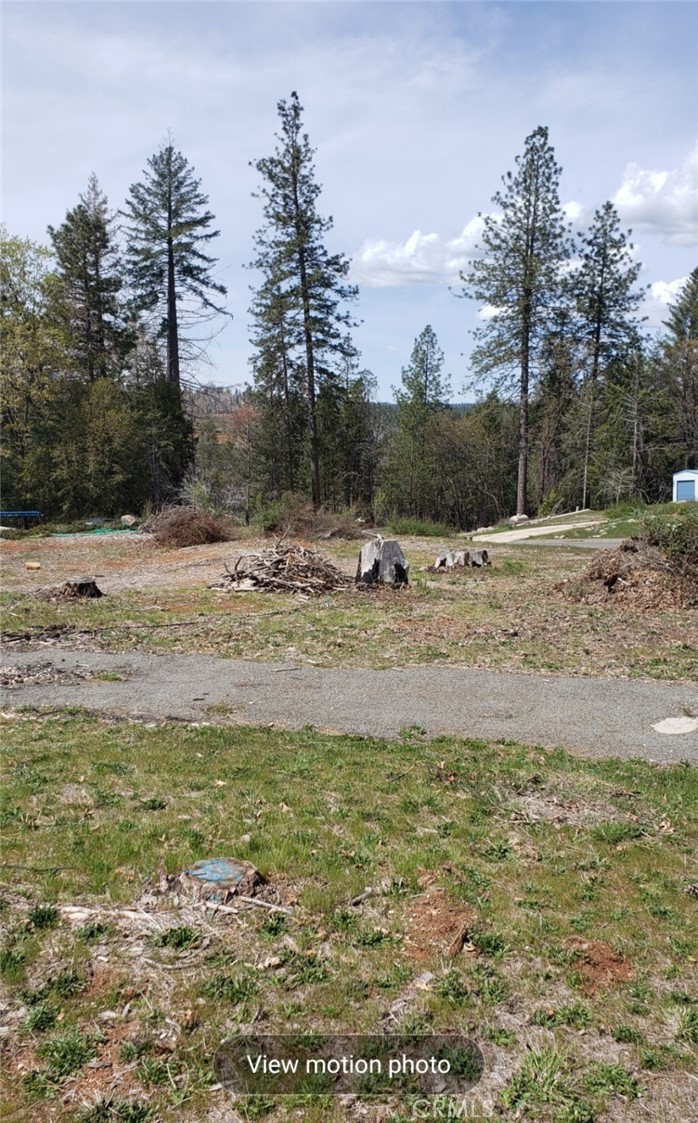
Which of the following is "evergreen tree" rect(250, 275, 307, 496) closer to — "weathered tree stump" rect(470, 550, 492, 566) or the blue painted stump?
"weathered tree stump" rect(470, 550, 492, 566)

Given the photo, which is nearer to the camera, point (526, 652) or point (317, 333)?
point (526, 652)

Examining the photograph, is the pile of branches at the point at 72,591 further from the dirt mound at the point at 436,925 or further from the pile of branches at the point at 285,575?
the dirt mound at the point at 436,925

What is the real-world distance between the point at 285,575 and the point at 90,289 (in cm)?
2422

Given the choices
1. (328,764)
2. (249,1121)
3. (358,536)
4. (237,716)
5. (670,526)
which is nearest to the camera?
(249,1121)

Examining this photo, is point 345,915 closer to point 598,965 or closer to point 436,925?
point 436,925

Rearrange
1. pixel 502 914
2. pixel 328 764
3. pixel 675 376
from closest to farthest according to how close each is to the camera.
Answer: pixel 502 914 → pixel 328 764 → pixel 675 376

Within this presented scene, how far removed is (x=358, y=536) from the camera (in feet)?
69.8

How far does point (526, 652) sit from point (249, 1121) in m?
6.43

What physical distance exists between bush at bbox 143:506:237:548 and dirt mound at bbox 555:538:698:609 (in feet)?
36.9

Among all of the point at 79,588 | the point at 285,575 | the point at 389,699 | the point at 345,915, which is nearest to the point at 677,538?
the point at 285,575

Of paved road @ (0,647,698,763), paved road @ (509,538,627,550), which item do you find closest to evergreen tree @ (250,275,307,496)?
paved road @ (509,538,627,550)

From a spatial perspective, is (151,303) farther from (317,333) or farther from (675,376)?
(675,376)

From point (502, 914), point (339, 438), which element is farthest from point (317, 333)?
point (502, 914)

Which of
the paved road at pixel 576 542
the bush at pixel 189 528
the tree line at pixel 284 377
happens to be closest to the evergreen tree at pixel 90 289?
the tree line at pixel 284 377
